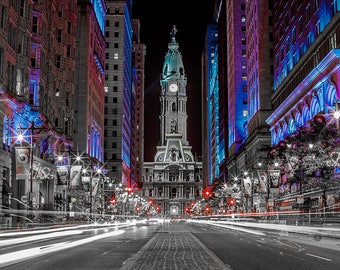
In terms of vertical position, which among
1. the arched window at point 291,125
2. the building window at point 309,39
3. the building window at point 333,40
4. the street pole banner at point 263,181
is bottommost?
the street pole banner at point 263,181

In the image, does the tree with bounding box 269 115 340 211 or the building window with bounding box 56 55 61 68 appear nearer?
the tree with bounding box 269 115 340 211

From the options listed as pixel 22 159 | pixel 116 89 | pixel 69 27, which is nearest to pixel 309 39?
pixel 69 27

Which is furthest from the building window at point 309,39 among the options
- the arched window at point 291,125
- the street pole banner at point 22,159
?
the street pole banner at point 22,159

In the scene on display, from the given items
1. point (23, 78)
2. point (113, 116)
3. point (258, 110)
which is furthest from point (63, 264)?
point (113, 116)

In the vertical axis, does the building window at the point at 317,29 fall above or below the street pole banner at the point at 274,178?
above

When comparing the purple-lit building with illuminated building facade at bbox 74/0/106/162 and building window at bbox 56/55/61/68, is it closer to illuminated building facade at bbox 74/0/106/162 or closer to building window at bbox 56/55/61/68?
building window at bbox 56/55/61/68

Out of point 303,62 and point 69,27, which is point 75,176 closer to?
point 69,27

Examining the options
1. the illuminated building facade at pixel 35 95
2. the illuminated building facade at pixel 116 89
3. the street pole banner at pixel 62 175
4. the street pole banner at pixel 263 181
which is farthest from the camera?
the illuminated building facade at pixel 116 89

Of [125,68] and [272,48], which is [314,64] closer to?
[272,48]

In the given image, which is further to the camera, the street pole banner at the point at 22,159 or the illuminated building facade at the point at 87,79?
the illuminated building facade at the point at 87,79

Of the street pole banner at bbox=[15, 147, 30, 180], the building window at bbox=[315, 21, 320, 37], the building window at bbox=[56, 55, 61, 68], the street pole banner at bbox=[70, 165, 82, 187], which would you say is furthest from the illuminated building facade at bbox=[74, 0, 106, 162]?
the street pole banner at bbox=[15, 147, 30, 180]

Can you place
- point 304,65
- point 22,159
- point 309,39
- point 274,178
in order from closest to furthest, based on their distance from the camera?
Answer: point 22,159, point 274,178, point 309,39, point 304,65

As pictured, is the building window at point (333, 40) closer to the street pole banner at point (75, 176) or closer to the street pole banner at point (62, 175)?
the street pole banner at point (75, 176)

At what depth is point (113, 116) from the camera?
158125 millimetres
